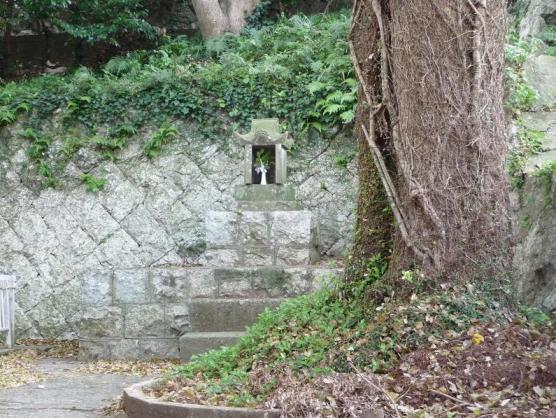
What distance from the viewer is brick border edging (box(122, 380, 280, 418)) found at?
13.6 ft

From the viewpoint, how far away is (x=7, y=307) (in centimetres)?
964

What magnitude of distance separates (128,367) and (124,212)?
332 cm

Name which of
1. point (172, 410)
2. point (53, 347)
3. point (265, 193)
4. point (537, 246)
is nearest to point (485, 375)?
point (172, 410)

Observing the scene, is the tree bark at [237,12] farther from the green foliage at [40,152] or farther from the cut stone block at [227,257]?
the cut stone block at [227,257]

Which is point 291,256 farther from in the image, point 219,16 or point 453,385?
point 219,16

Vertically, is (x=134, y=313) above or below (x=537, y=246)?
below

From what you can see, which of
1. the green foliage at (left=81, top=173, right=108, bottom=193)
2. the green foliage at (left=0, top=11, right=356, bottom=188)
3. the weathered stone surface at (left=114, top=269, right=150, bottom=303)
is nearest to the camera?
the weathered stone surface at (left=114, top=269, right=150, bottom=303)

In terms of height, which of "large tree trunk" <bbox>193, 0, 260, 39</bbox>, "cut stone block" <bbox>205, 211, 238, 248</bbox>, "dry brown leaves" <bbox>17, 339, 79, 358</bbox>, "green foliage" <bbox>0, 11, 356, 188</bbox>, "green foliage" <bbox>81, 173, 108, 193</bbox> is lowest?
"dry brown leaves" <bbox>17, 339, 79, 358</bbox>

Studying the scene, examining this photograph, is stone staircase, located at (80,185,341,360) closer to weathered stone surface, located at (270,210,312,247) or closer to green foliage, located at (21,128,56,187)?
weathered stone surface, located at (270,210,312,247)

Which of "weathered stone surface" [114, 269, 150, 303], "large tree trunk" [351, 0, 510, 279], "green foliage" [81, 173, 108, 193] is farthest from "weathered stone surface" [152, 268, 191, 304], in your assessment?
"large tree trunk" [351, 0, 510, 279]

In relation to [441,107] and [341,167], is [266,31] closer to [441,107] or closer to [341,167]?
[341,167]

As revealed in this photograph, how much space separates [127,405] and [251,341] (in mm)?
928

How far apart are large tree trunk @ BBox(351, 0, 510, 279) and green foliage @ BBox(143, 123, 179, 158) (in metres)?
6.32

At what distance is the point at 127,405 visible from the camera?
4.95 meters
